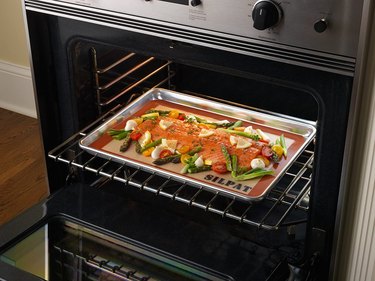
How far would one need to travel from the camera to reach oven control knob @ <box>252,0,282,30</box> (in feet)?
3.71

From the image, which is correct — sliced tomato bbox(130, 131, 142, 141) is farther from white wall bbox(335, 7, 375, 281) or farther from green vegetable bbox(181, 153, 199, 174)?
white wall bbox(335, 7, 375, 281)

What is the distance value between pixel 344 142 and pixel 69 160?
690 mm

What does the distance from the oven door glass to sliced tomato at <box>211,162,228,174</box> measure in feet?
0.66

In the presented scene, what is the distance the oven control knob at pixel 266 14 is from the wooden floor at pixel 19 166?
1223 mm

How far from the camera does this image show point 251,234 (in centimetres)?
151

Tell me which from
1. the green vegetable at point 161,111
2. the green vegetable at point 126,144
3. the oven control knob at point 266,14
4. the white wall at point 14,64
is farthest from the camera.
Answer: the white wall at point 14,64

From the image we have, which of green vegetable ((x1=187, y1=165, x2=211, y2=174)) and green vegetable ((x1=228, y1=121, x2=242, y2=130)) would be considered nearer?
green vegetable ((x1=187, y1=165, x2=211, y2=174))

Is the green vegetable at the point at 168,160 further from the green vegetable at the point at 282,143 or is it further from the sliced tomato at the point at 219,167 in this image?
the green vegetable at the point at 282,143

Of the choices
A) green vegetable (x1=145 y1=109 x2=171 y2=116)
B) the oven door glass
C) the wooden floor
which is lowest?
the wooden floor

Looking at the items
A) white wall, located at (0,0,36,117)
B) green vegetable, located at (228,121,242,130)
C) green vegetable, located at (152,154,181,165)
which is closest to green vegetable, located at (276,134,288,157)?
green vegetable, located at (228,121,242,130)

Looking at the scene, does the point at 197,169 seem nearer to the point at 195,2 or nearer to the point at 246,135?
the point at 246,135

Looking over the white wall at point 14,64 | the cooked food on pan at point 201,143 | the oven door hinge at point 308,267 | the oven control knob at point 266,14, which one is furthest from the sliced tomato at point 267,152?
the white wall at point 14,64

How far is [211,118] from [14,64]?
1.23 m

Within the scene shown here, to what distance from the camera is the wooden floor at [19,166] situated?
2.17m
